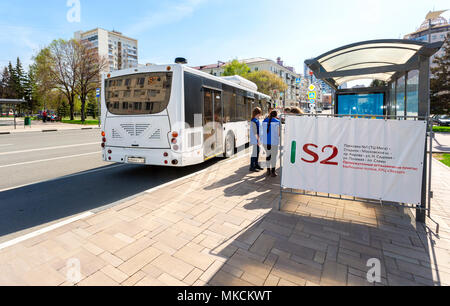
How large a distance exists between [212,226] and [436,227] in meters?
3.33

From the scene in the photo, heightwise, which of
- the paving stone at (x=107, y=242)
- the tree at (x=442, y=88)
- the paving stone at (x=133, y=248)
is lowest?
the paving stone at (x=133, y=248)

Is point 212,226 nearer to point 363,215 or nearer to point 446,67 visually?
point 363,215

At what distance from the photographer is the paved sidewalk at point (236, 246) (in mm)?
2619

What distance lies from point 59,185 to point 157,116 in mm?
2861

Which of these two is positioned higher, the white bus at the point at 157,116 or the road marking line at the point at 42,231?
the white bus at the point at 157,116

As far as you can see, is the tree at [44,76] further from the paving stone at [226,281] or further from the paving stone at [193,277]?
the paving stone at [226,281]

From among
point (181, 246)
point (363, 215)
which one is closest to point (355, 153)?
point (363, 215)

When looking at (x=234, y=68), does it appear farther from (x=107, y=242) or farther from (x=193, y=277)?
(x=193, y=277)

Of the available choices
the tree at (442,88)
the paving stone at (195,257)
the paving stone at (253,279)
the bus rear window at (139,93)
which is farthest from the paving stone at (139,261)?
the tree at (442,88)

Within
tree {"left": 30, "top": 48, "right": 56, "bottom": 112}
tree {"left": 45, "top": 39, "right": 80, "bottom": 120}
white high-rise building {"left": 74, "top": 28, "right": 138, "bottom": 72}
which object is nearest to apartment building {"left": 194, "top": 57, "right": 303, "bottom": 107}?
white high-rise building {"left": 74, "top": 28, "right": 138, "bottom": 72}

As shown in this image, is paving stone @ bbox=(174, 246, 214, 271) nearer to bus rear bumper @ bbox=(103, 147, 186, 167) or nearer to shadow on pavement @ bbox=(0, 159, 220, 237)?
shadow on pavement @ bbox=(0, 159, 220, 237)

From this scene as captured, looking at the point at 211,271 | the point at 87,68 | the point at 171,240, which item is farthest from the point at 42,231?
the point at 87,68

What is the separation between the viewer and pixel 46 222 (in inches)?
156
